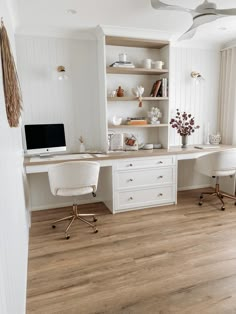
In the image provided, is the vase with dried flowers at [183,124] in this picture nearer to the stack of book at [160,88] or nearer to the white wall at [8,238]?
the stack of book at [160,88]

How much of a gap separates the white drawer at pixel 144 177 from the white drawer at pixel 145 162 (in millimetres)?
73

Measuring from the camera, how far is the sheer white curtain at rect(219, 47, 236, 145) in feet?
13.4

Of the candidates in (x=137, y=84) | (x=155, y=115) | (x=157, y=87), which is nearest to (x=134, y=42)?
(x=137, y=84)

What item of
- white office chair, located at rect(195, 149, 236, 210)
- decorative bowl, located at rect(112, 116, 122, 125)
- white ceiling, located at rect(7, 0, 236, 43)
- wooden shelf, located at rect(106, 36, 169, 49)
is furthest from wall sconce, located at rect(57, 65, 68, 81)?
white office chair, located at rect(195, 149, 236, 210)

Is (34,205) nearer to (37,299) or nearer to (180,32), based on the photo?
(37,299)

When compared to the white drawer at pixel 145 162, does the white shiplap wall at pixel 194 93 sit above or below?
above

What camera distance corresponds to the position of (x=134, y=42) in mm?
3492

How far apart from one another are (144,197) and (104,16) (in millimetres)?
2419

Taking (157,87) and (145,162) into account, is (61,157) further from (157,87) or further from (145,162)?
(157,87)

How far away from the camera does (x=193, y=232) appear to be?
2.84 m

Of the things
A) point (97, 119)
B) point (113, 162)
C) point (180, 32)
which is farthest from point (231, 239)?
point (180, 32)

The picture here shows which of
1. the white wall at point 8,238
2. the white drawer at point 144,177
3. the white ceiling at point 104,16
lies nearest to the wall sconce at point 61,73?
the white ceiling at point 104,16

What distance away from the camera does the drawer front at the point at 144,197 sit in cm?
340

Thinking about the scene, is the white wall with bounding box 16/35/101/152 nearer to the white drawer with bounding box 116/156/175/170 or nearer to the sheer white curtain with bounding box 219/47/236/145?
the white drawer with bounding box 116/156/175/170
